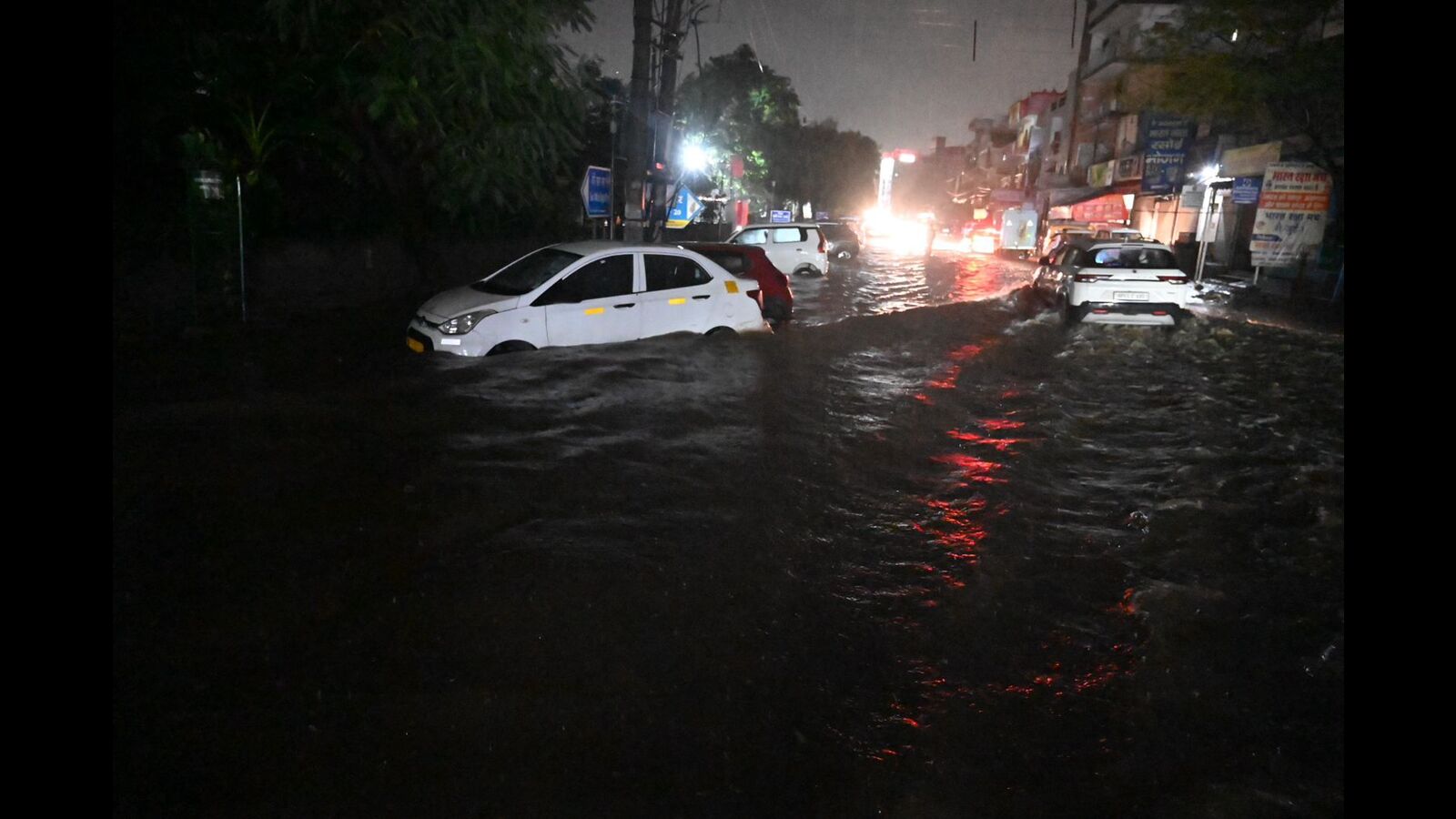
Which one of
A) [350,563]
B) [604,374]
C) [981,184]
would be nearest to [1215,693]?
[350,563]

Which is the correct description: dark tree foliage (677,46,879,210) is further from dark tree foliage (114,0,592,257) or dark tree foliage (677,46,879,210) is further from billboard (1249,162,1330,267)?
dark tree foliage (114,0,592,257)

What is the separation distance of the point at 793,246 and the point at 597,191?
8.76 metres

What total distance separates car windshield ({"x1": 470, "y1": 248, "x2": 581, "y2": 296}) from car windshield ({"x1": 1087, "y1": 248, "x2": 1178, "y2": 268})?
29.6 feet

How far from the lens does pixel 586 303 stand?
29.9 ft

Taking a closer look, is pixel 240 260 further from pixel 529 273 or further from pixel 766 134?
pixel 766 134

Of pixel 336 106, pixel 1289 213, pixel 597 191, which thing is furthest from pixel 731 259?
pixel 1289 213

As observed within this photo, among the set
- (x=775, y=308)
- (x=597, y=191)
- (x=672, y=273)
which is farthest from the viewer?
(x=597, y=191)

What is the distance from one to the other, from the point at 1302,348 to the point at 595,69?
2482 cm

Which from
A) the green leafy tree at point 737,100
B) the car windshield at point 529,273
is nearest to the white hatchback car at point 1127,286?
the car windshield at point 529,273

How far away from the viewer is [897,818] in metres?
2.94

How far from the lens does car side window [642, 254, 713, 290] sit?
9.70 meters

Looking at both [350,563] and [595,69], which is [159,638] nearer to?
[350,563]

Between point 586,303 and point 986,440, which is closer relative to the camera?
point 986,440

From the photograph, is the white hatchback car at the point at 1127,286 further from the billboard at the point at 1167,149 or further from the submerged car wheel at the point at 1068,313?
the billboard at the point at 1167,149
